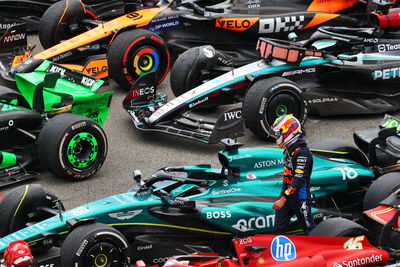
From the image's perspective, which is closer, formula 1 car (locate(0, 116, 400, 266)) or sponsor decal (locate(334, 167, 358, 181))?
formula 1 car (locate(0, 116, 400, 266))

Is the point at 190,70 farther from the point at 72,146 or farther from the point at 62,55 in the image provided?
the point at 72,146

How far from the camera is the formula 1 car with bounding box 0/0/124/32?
17109mm

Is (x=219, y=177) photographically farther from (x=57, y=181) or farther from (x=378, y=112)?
(x=378, y=112)


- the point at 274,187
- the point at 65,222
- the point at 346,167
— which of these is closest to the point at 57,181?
the point at 65,222

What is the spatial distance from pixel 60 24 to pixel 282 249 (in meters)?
9.08

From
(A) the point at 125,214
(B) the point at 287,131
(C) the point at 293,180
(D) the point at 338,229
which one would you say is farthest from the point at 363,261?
(A) the point at 125,214

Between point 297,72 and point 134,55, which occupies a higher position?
point 134,55

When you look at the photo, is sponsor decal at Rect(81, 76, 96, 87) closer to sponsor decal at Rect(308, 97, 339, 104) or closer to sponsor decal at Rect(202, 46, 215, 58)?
sponsor decal at Rect(202, 46, 215, 58)

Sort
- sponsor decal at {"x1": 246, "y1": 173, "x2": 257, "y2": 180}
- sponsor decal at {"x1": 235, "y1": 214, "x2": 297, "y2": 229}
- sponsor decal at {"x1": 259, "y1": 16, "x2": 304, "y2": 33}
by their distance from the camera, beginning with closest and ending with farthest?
sponsor decal at {"x1": 235, "y1": 214, "x2": 297, "y2": 229}
sponsor decal at {"x1": 246, "y1": 173, "x2": 257, "y2": 180}
sponsor decal at {"x1": 259, "y1": 16, "x2": 304, "y2": 33}

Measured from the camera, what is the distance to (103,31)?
14594mm

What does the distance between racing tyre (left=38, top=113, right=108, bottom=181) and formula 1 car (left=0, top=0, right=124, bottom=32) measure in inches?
261

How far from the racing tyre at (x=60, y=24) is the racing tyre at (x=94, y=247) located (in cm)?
825

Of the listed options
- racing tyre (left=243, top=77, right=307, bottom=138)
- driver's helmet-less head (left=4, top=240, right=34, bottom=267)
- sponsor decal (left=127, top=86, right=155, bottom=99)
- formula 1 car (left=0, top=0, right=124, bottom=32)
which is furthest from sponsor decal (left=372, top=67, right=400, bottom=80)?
driver's helmet-less head (left=4, top=240, right=34, bottom=267)

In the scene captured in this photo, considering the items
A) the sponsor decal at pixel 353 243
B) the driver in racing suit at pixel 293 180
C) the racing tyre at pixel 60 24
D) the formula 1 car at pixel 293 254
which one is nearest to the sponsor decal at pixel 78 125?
the driver in racing suit at pixel 293 180
